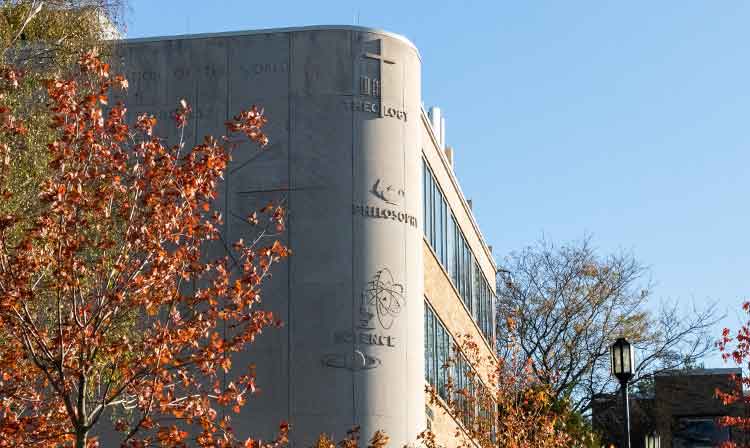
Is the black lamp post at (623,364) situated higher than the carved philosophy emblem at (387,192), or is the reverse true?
the carved philosophy emblem at (387,192)

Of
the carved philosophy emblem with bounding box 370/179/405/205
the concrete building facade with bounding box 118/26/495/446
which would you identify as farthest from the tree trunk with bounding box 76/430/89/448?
the carved philosophy emblem with bounding box 370/179/405/205

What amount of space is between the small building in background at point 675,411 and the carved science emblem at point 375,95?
34.0 metres

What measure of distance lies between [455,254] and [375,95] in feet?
41.2

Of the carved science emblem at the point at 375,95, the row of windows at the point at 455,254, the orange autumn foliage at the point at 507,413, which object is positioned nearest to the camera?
the carved science emblem at the point at 375,95

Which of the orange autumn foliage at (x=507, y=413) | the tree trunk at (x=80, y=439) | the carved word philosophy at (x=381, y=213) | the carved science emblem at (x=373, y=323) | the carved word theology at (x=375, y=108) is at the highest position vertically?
the carved word theology at (x=375, y=108)

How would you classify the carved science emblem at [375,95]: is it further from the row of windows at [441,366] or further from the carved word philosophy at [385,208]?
the row of windows at [441,366]

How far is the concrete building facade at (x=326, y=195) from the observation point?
32125 mm

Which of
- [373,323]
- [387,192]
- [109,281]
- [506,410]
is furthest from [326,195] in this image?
[109,281]

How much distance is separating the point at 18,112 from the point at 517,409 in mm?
17475

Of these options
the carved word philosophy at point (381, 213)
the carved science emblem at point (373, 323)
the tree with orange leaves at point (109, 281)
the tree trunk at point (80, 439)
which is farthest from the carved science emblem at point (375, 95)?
the tree trunk at point (80, 439)

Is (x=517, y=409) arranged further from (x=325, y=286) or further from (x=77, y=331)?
(x=77, y=331)

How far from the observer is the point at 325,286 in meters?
32.4

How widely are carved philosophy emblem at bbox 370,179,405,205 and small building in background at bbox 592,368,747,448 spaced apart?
33472mm

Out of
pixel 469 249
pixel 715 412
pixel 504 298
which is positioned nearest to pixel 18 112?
pixel 469 249
